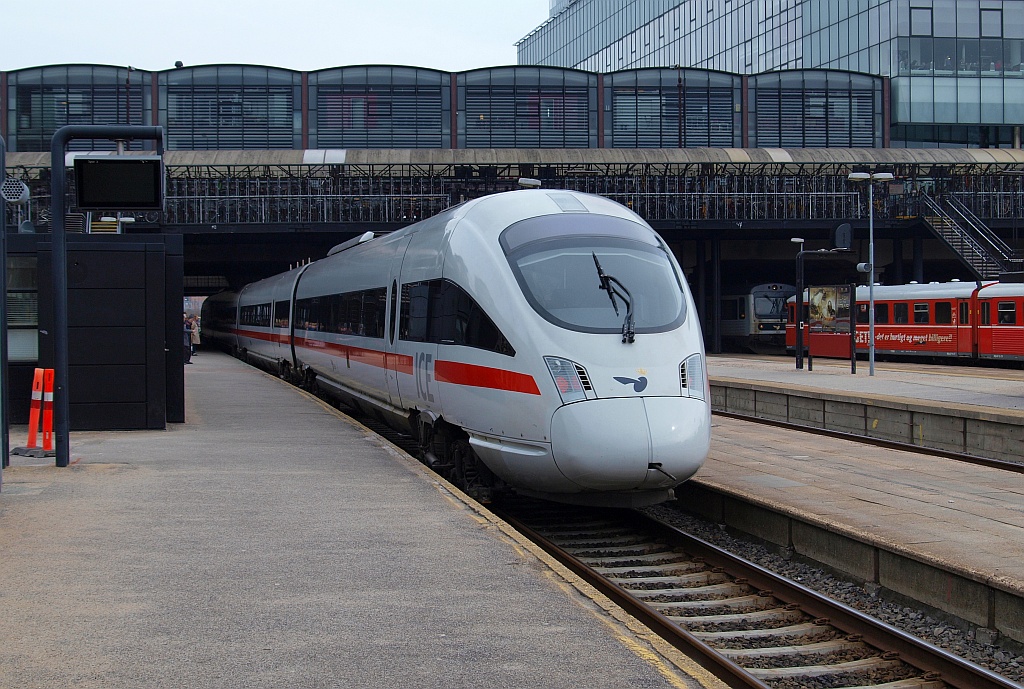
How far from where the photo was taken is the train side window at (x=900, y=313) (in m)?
35.2

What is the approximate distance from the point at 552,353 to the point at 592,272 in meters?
1.12

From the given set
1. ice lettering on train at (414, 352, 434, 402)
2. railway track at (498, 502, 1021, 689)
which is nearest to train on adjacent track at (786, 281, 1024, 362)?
ice lettering on train at (414, 352, 434, 402)

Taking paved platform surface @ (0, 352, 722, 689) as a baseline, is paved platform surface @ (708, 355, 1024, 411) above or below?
above

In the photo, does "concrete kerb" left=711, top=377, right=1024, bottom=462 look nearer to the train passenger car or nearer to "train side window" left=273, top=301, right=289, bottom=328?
Result: "train side window" left=273, top=301, right=289, bottom=328

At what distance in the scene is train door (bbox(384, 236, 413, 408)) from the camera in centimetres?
1377

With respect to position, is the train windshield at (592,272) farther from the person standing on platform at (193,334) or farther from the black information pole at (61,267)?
the person standing on platform at (193,334)

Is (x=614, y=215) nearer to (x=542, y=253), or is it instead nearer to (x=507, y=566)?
(x=542, y=253)

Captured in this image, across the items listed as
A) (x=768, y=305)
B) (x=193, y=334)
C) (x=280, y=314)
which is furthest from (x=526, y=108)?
(x=280, y=314)

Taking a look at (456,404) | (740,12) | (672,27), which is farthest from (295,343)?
(672,27)

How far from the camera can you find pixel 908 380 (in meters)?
25.6

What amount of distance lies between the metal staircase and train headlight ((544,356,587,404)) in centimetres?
3324

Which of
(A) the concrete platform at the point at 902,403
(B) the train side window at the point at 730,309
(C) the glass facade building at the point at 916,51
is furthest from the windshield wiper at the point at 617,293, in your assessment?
(C) the glass facade building at the point at 916,51

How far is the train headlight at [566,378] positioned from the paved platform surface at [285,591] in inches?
46.5

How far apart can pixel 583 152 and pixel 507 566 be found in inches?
1590
